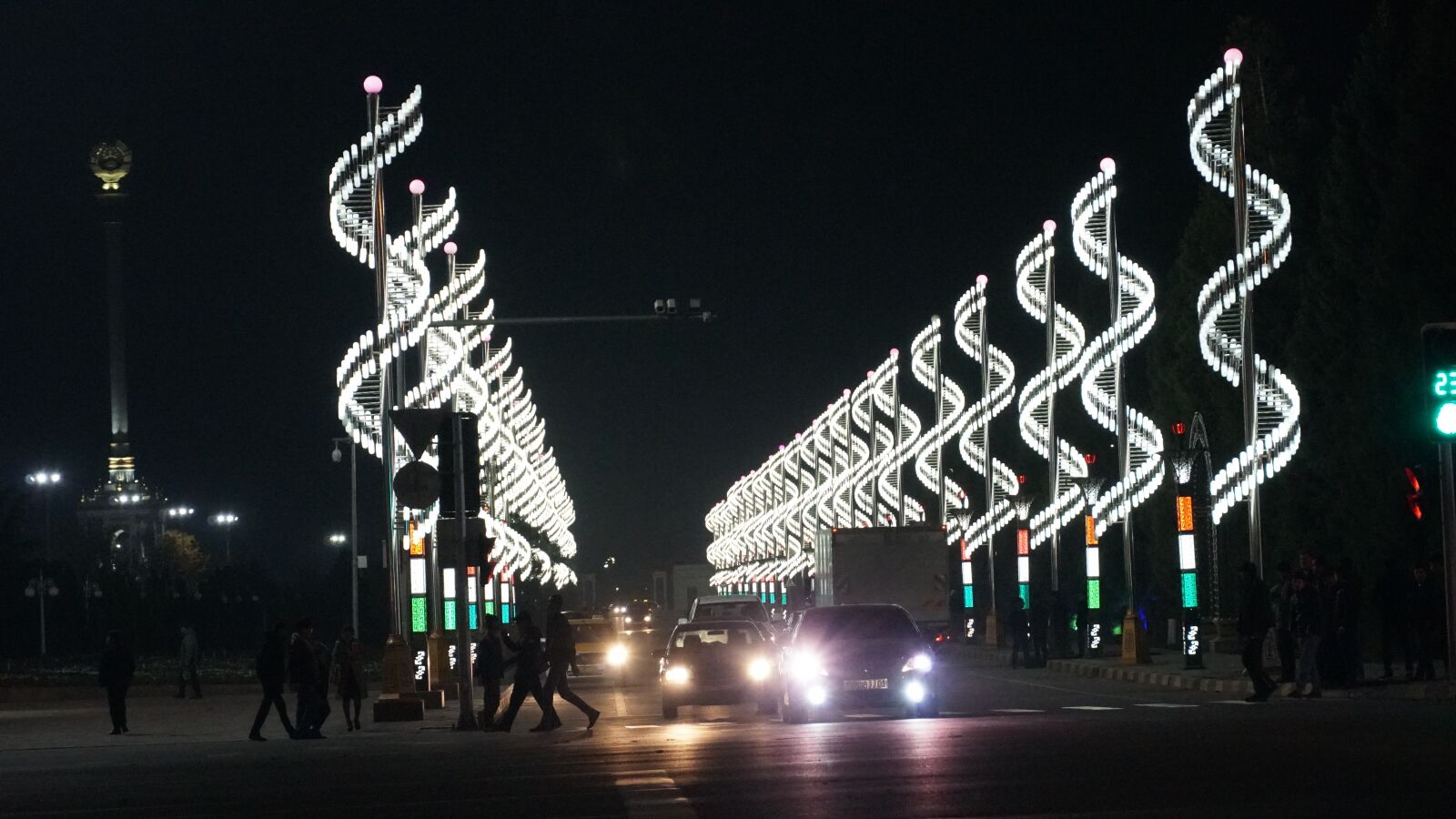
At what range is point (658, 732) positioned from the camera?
27141mm

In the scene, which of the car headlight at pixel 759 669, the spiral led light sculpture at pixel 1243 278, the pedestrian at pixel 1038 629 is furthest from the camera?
the pedestrian at pixel 1038 629

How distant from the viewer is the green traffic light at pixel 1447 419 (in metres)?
26.1

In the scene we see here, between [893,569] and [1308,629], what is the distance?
2595cm

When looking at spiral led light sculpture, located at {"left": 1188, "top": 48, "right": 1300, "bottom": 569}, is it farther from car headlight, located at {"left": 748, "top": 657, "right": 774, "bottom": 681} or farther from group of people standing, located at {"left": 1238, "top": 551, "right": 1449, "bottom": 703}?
car headlight, located at {"left": 748, "top": 657, "right": 774, "bottom": 681}

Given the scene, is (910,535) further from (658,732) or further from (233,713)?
(658,732)

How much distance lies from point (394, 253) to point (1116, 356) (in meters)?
16.8

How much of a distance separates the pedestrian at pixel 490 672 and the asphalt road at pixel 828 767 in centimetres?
55

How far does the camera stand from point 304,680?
3070cm

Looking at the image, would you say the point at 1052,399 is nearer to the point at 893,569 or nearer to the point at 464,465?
the point at 893,569

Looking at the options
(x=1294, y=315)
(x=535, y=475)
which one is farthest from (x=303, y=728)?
(x=535, y=475)

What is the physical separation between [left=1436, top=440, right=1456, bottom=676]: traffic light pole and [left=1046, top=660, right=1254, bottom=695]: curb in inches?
156

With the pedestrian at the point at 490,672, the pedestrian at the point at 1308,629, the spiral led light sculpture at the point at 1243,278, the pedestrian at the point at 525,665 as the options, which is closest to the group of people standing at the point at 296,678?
the pedestrian at the point at 490,672

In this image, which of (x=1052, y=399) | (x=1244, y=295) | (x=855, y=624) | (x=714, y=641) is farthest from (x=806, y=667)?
(x=1052, y=399)

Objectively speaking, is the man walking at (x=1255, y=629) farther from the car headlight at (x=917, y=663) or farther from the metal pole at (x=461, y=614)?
the metal pole at (x=461, y=614)
